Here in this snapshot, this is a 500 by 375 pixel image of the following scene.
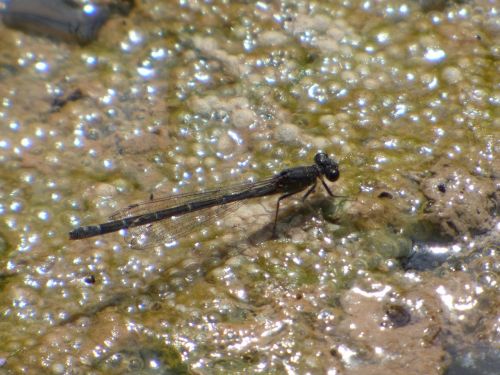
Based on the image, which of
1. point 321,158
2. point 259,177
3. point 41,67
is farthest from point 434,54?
point 41,67

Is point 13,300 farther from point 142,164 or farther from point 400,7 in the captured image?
point 400,7

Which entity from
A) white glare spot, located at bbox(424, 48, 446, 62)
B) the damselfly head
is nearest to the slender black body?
the damselfly head

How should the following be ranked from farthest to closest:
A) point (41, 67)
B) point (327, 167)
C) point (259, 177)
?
point (41, 67)
point (259, 177)
point (327, 167)

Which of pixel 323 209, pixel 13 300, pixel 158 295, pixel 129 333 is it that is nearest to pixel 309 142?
pixel 323 209

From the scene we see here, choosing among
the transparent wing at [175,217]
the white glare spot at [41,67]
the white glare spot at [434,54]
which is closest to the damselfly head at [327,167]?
the transparent wing at [175,217]

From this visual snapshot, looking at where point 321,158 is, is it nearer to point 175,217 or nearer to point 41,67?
point 175,217

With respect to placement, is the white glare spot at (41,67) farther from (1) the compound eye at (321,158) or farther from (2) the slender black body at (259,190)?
(1) the compound eye at (321,158)
